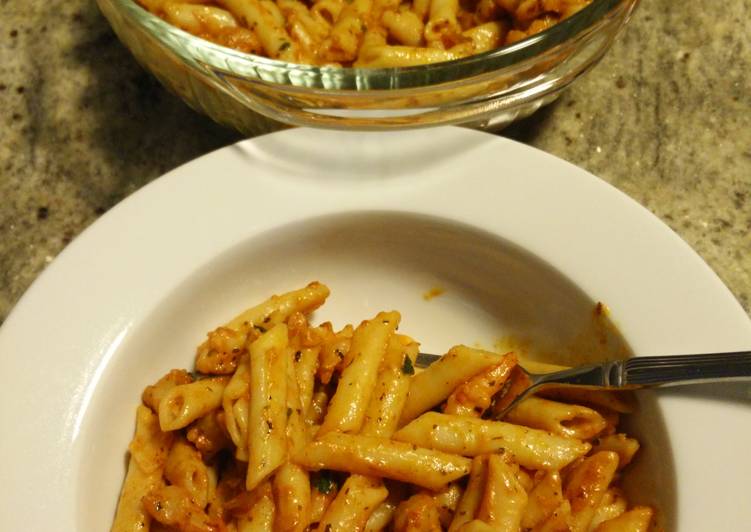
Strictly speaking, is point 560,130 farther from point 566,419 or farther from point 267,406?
point 267,406

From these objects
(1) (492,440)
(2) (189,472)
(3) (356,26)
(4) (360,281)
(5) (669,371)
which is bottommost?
(2) (189,472)

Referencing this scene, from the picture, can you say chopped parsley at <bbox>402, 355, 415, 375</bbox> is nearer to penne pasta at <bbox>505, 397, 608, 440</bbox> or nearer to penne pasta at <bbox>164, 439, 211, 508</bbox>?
penne pasta at <bbox>505, 397, 608, 440</bbox>

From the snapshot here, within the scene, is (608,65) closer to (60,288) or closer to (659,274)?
(659,274)

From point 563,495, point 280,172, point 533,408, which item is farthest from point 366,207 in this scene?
point 563,495

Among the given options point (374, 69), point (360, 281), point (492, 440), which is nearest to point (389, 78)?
point (374, 69)

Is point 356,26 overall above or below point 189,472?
above

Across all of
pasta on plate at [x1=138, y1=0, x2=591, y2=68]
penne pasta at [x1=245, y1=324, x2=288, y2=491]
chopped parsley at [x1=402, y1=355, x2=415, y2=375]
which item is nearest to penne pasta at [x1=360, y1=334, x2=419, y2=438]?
chopped parsley at [x1=402, y1=355, x2=415, y2=375]
